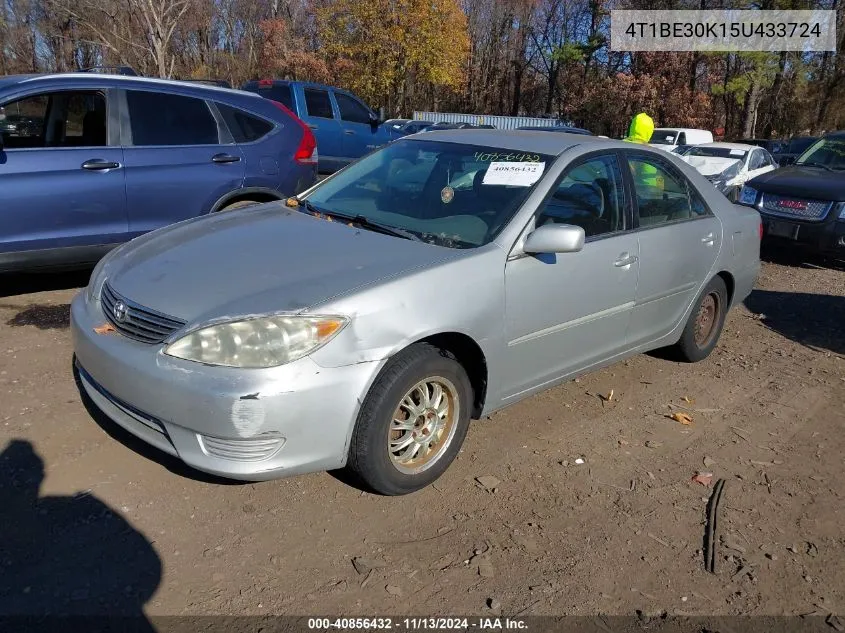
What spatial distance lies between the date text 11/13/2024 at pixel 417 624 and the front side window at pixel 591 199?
202 centimetres

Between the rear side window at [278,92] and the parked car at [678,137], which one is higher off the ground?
the rear side window at [278,92]

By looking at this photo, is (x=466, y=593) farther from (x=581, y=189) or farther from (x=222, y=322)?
(x=581, y=189)

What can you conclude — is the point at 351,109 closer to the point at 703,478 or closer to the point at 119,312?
the point at 119,312

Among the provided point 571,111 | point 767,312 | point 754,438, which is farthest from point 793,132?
point 754,438

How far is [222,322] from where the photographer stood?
279cm

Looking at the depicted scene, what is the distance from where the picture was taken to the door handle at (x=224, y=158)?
591 cm

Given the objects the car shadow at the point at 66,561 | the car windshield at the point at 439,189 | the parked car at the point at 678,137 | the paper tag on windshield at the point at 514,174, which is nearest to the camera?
the car shadow at the point at 66,561

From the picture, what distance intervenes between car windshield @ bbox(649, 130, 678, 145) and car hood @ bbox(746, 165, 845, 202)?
29.5 feet

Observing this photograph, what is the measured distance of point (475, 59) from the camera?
4809cm

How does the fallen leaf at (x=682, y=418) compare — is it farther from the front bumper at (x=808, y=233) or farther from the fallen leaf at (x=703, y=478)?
the front bumper at (x=808, y=233)

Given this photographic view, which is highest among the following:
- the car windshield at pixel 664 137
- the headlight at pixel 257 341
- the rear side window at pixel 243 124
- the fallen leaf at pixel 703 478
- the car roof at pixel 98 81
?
the car roof at pixel 98 81

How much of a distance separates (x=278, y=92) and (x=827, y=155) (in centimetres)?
898

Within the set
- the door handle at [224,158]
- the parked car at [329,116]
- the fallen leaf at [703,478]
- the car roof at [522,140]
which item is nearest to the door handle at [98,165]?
the door handle at [224,158]

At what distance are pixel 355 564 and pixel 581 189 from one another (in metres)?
2.41
